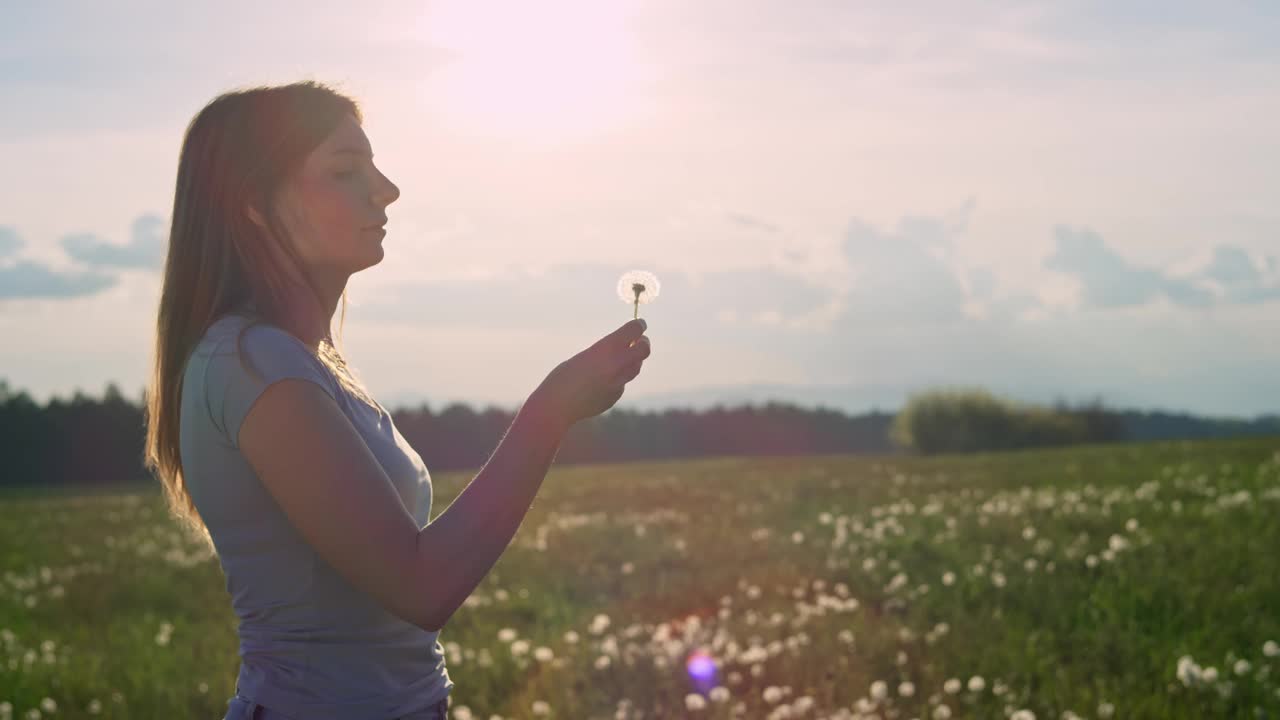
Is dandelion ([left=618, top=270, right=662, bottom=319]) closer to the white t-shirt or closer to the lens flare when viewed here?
the white t-shirt

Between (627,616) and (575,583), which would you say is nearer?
(627,616)

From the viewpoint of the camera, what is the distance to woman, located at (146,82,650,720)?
189cm

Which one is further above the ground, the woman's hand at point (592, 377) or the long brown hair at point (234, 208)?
the long brown hair at point (234, 208)

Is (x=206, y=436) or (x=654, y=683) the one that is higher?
(x=206, y=436)

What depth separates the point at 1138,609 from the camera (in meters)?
7.04

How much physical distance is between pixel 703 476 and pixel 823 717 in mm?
21556

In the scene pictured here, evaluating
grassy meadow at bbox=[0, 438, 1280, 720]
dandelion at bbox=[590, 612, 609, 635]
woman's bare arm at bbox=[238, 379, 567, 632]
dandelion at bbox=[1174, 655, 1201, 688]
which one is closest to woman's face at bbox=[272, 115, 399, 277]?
Result: woman's bare arm at bbox=[238, 379, 567, 632]

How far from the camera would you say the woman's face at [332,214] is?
218 cm

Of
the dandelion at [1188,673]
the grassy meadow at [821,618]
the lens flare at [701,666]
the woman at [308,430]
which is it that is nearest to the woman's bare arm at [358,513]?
the woman at [308,430]

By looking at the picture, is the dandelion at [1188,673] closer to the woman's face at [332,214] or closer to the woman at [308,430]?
the woman at [308,430]

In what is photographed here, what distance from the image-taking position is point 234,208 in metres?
2.17

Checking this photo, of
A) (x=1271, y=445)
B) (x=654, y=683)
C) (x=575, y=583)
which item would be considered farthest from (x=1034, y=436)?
(x=654, y=683)

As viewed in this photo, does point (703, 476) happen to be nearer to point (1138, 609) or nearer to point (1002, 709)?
point (1138, 609)

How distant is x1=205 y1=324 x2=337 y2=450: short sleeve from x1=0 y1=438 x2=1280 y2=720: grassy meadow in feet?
12.6
